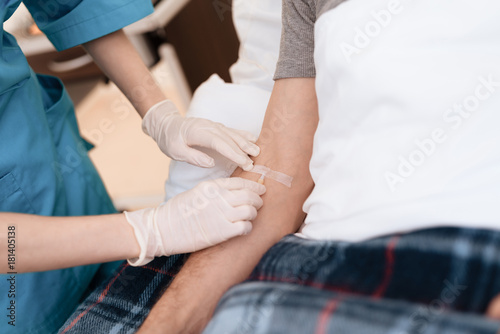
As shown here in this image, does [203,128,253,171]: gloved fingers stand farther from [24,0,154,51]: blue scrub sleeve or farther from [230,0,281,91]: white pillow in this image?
[24,0,154,51]: blue scrub sleeve

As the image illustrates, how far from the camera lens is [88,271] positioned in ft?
3.60

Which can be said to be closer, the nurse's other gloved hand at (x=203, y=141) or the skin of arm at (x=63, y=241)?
the skin of arm at (x=63, y=241)

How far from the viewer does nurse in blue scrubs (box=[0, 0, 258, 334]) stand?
3.07ft

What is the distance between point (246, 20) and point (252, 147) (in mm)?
482

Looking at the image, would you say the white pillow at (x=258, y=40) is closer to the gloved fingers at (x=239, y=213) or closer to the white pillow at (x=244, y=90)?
the white pillow at (x=244, y=90)

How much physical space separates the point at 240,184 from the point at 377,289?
37cm

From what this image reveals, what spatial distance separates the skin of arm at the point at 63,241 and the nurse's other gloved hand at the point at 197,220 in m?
0.03

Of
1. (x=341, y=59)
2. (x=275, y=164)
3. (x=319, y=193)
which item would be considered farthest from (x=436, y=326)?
(x=275, y=164)

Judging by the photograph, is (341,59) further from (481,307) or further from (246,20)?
(246,20)

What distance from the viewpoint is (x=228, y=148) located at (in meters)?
0.92

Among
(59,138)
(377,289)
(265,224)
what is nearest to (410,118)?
(377,289)

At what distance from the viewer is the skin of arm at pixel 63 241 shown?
74 cm

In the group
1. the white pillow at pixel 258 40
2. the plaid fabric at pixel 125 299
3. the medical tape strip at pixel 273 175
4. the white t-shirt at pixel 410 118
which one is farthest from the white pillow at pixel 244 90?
the white t-shirt at pixel 410 118

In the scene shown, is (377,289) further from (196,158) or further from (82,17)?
(82,17)
